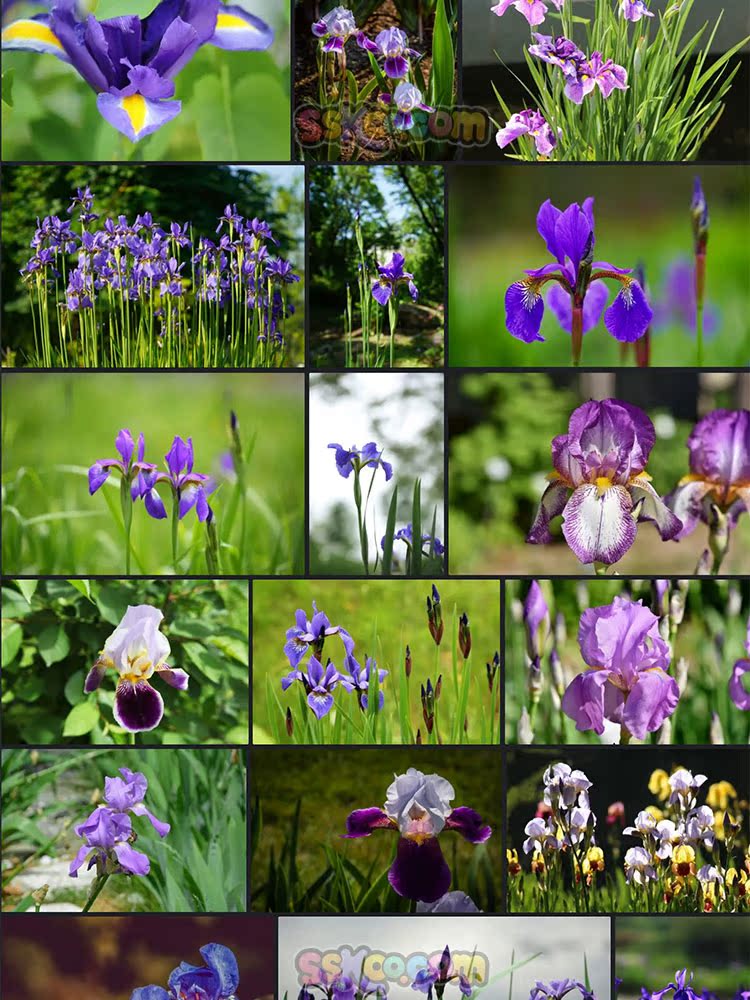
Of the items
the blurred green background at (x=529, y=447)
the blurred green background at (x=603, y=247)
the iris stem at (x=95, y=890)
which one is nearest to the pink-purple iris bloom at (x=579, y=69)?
the blurred green background at (x=603, y=247)

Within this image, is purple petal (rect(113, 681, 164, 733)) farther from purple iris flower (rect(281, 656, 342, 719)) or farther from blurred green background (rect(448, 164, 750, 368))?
blurred green background (rect(448, 164, 750, 368))

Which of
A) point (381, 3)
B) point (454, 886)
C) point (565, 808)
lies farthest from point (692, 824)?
point (381, 3)

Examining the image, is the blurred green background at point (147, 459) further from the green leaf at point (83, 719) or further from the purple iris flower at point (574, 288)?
the purple iris flower at point (574, 288)

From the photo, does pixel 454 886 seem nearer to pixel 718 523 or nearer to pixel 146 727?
pixel 146 727

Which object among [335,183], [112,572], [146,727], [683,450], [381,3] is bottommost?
[146,727]

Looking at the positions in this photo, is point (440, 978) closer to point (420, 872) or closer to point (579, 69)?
point (420, 872)

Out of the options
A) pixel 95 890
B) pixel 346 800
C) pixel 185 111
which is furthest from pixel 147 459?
pixel 95 890
